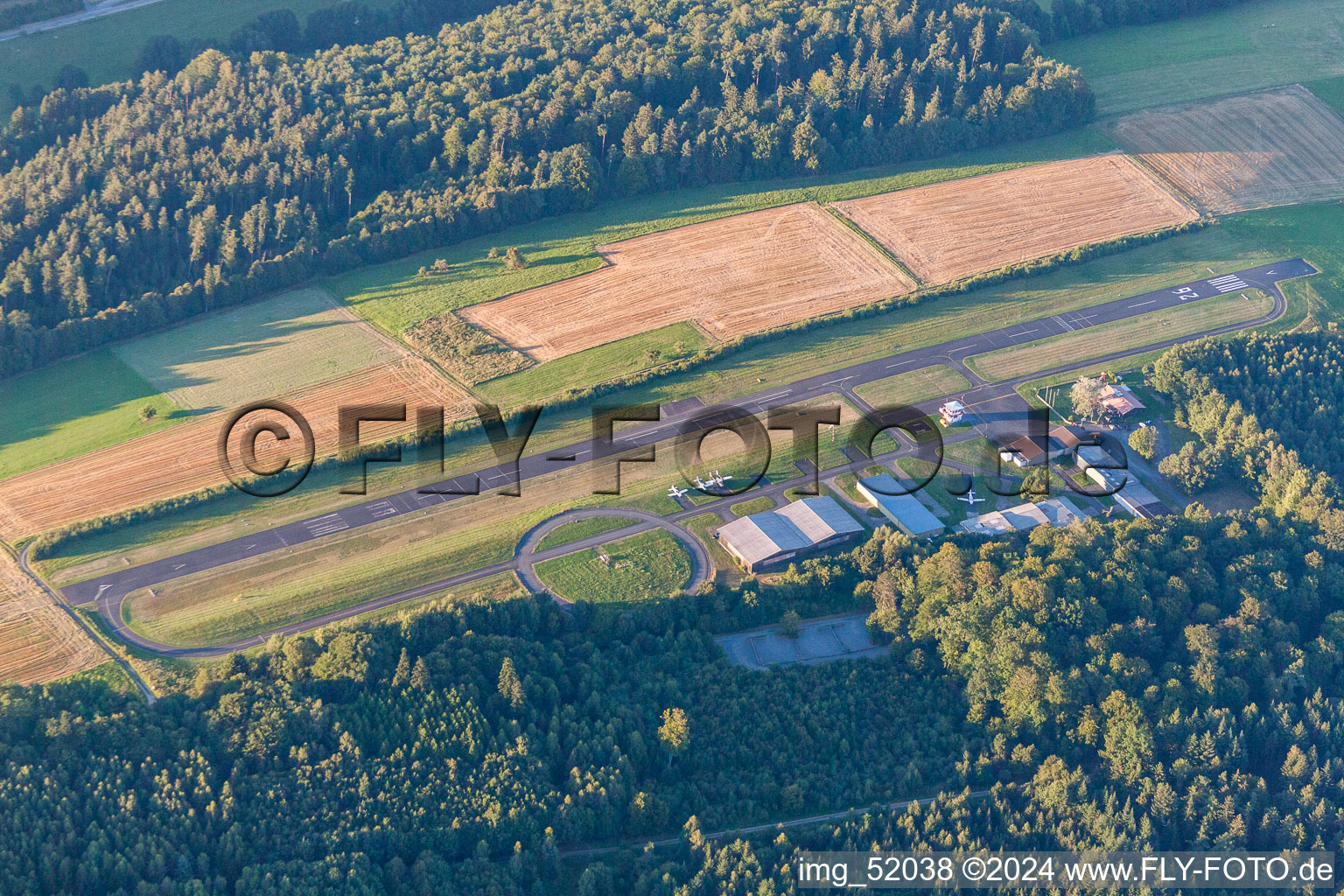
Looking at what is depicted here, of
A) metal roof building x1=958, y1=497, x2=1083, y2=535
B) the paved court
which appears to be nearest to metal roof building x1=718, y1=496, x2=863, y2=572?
the paved court

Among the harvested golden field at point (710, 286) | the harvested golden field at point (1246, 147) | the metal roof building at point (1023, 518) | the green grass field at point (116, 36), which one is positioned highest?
the green grass field at point (116, 36)

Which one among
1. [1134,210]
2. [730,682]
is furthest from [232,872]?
[1134,210]

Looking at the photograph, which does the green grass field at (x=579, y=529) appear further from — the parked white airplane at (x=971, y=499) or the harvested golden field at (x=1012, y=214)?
the harvested golden field at (x=1012, y=214)

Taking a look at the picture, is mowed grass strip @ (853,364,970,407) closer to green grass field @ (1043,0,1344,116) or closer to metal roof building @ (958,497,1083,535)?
metal roof building @ (958,497,1083,535)

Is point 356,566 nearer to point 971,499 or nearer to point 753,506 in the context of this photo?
point 753,506

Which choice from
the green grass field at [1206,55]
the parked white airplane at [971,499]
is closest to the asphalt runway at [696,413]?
the parked white airplane at [971,499]

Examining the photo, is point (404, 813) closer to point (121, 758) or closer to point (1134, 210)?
point (121, 758)
